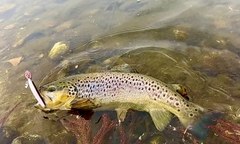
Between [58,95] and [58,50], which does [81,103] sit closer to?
[58,95]

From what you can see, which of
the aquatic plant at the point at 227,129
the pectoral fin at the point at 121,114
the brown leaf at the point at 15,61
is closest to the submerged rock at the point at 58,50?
the brown leaf at the point at 15,61

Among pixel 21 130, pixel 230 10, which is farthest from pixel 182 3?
pixel 21 130

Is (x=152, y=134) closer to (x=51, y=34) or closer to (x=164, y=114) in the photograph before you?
(x=164, y=114)

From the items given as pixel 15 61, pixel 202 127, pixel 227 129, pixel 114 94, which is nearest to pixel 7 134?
pixel 114 94

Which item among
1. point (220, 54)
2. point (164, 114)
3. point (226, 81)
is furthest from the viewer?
point (220, 54)

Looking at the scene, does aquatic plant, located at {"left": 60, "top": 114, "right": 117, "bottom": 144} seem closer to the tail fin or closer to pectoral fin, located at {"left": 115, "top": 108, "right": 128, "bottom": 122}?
pectoral fin, located at {"left": 115, "top": 108, "right": 128, "bottom": 122}

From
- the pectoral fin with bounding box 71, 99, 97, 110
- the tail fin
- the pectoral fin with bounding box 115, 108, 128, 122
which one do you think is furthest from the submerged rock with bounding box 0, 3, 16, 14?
the tail fin

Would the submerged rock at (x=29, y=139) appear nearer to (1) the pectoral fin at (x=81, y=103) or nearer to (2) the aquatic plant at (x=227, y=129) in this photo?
(1) the pectoral fin at (x=81, y=103)
